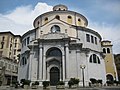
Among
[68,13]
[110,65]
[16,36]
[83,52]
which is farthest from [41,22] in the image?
[16,36]

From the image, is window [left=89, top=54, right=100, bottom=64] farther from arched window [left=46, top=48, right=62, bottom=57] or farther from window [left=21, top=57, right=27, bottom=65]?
window [left=21, top=57, right=27, bottom=65]

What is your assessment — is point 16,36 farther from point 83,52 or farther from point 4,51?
point 83,52

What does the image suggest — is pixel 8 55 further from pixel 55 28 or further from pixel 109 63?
pixel 109 63

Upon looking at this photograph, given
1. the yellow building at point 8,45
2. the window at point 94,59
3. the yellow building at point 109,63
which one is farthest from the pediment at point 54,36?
the yellow building at point 8,45

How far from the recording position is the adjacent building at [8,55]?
176 feet

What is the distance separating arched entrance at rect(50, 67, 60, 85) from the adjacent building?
2331cm

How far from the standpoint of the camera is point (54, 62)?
34719 millimetres

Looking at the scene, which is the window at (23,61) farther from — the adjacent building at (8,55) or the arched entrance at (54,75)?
the adjacent building at (8,55)

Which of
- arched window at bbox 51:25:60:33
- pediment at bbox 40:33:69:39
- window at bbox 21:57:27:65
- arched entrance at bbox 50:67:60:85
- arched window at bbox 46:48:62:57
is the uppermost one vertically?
arched window at bbox 51:25:60:33

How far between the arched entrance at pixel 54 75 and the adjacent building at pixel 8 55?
23.3m

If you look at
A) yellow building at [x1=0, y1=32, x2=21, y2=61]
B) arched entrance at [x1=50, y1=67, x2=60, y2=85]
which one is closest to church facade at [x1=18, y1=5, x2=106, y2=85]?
arched entrance at [x1=50, y1=67, x2=60, y2=85]

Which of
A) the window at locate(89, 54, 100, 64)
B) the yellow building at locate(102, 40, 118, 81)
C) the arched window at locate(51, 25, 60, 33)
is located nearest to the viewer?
the arched window at locate(51, 25, 60, 33)

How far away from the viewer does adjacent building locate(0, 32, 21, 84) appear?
53625 millimetres

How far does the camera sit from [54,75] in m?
34.2
